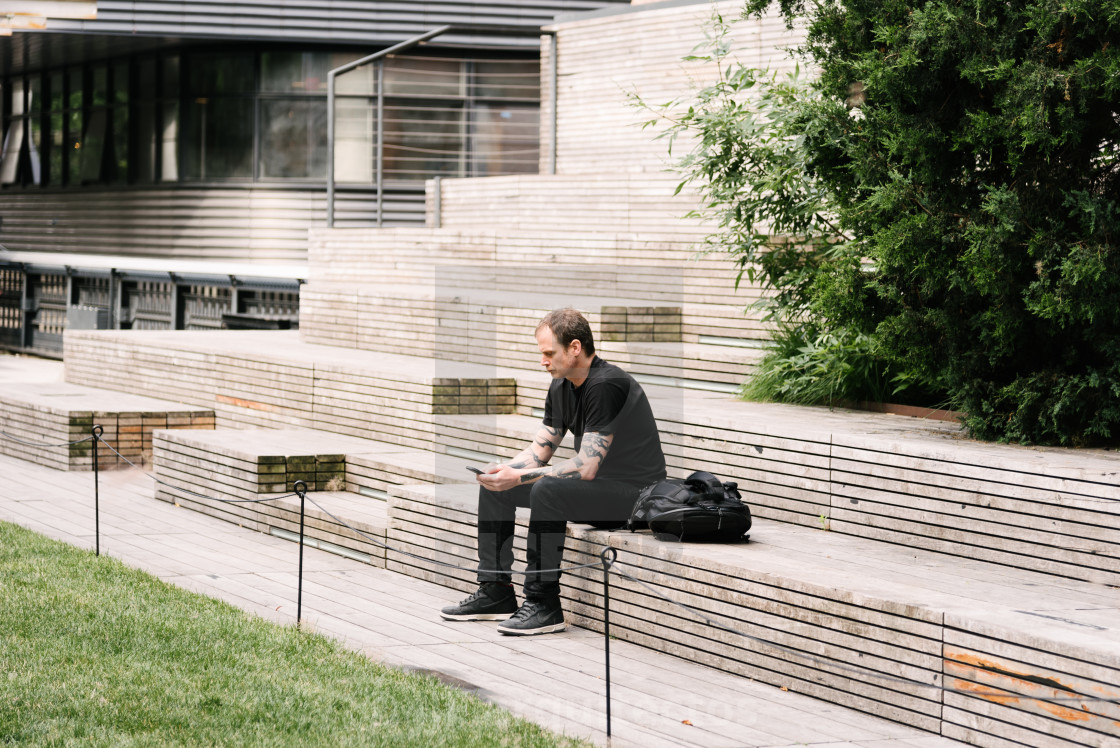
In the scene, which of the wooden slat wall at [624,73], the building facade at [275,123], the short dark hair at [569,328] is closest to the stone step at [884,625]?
the short dark hair at [569,328]

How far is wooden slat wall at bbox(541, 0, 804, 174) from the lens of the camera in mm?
15328

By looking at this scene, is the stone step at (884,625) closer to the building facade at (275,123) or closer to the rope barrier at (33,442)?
the rope barrier at (33,442)

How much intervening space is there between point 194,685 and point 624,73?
12134 mm

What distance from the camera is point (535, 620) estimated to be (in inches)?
263

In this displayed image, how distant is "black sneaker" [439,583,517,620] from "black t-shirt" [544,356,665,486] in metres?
0.82

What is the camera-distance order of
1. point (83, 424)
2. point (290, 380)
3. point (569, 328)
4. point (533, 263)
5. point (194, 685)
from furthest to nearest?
point (533, 263), point (83, 424), point (290, 380), point (569, 328), point (194, 685)

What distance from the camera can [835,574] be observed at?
5734 millimetres

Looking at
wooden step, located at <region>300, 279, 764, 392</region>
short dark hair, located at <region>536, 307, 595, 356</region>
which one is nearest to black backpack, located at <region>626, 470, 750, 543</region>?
short dark hair, located at <region>536, 307, 595, 356</region>

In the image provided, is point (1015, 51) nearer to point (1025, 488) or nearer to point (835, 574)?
point (1025, 488)

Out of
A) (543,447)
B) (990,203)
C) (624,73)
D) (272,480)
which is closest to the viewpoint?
(990,203)

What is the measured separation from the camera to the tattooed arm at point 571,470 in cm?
671

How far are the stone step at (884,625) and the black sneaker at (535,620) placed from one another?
19cm

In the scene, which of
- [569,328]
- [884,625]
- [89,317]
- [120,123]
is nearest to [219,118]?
[120,123]

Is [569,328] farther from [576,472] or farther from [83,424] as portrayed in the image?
[83,424]
